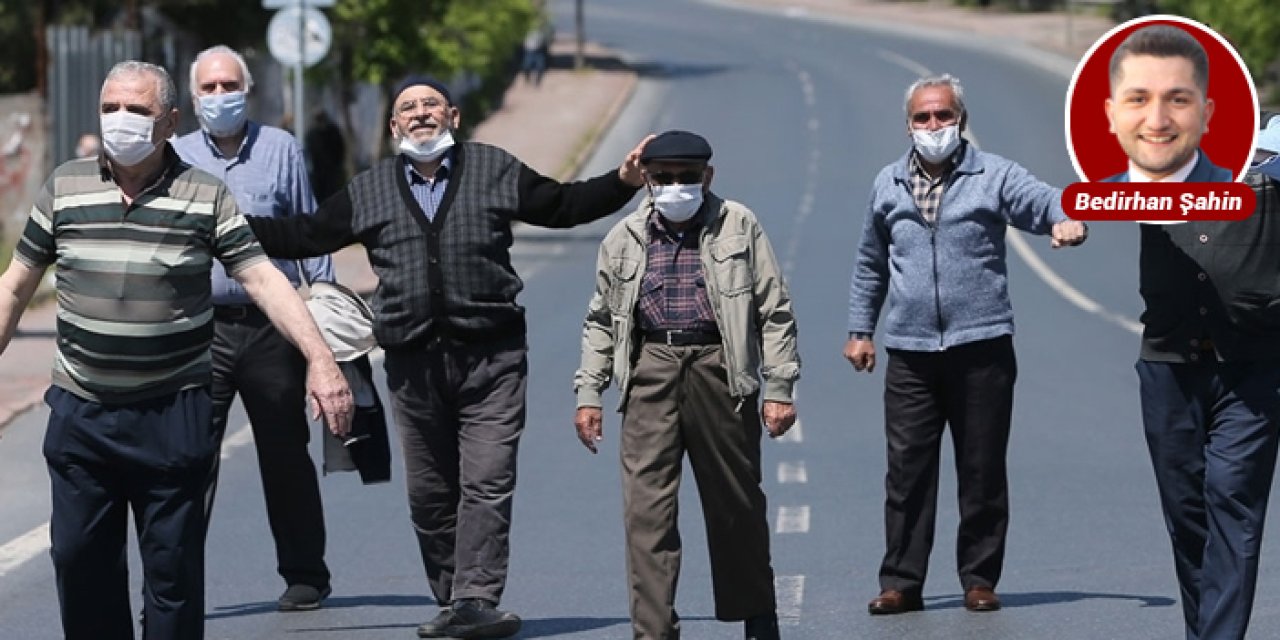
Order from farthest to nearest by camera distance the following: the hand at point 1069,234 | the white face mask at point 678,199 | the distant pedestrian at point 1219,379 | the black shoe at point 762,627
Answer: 1. the black shoe at point 762,627
2. the white face mask at point 678,199
3. the hand at point 1069,234
4. the distant pedestrian at point 1219,379

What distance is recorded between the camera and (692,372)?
8859 millimetres

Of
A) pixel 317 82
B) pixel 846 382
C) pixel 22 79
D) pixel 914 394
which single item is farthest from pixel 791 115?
pixel 914 394

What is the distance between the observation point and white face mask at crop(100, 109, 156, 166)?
294 inches

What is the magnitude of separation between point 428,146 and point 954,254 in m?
1.96

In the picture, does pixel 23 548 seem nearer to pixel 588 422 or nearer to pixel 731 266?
pixel 588 422

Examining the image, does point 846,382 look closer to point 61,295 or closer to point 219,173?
point 219,173

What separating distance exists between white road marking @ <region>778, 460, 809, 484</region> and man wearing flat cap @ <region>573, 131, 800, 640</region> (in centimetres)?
516

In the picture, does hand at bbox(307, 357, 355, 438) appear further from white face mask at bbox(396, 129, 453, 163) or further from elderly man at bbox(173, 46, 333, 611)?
elderly man at bbox(173, 46, 333, 611)

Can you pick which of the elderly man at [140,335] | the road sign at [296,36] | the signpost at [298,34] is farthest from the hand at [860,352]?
the road sign at [296,36]

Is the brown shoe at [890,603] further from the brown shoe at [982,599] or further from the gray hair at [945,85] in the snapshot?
the gray hair at [945,85]

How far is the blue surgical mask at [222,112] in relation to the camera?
9.99 m

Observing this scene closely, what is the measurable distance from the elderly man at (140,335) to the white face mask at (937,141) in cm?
294

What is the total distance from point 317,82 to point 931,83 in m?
32.8

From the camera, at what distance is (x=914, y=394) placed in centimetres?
1010
